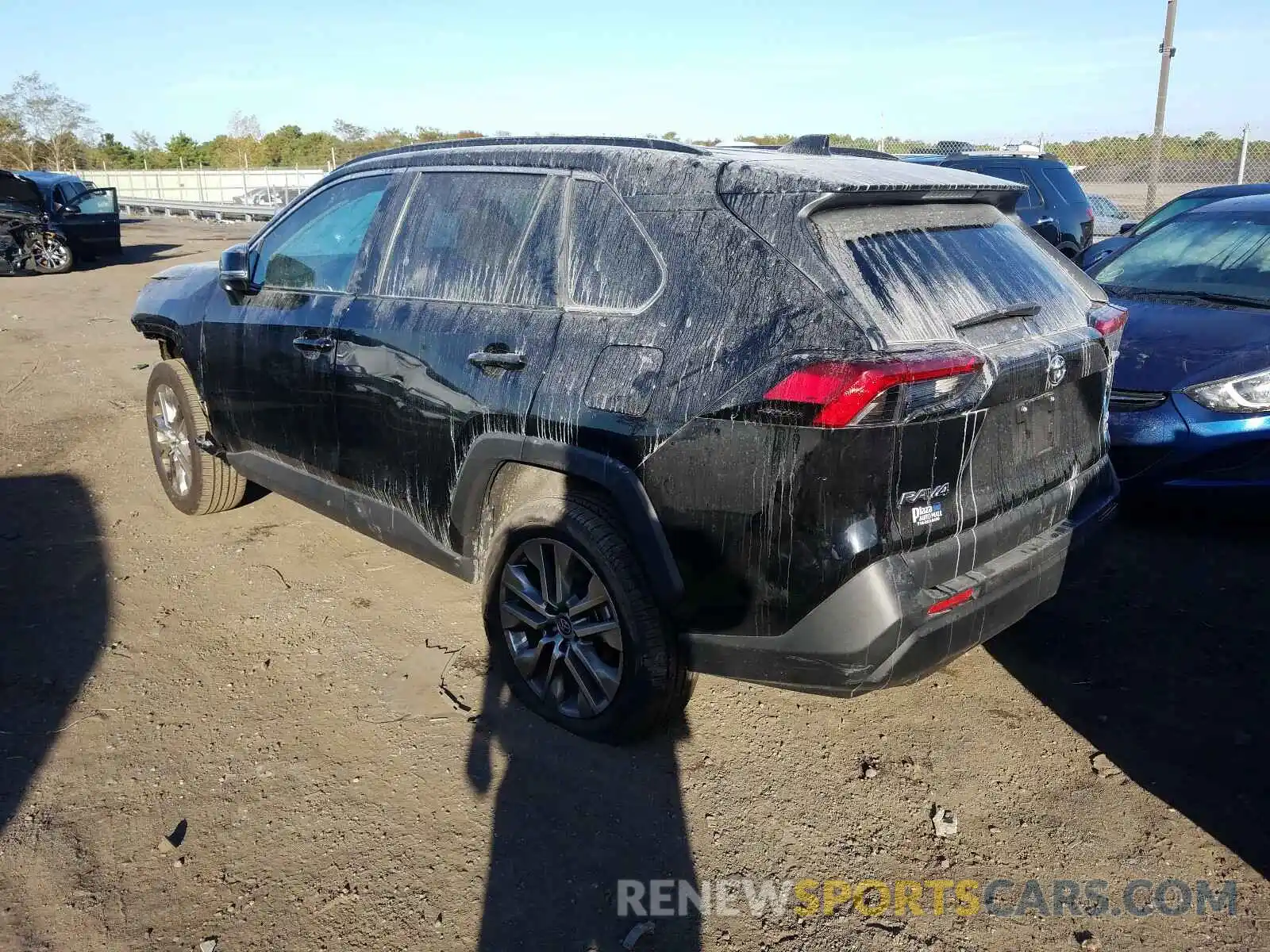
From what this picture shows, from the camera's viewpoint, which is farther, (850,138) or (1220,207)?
(850,138)

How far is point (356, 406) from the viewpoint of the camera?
12.5 ft

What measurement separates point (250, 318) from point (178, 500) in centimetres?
150

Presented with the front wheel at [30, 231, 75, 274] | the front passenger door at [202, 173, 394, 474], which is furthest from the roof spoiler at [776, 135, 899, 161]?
the front wheel at [30, 231, 75, 274]

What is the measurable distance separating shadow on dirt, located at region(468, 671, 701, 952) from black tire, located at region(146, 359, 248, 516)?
8.22ft

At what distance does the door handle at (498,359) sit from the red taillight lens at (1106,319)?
1893mm

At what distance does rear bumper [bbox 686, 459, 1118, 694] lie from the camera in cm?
255

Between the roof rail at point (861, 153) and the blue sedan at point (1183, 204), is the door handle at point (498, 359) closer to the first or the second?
the roof rail at point (861, 153)

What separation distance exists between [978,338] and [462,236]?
1.83m

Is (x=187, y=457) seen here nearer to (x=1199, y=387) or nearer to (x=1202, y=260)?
(x=1199, y=387)

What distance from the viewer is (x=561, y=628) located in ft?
10.6

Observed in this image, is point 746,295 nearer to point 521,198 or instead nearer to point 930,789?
point 521,198

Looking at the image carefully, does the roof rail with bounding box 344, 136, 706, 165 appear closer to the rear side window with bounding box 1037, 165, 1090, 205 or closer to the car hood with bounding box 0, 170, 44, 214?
the rear side window with bounding box 1037, 165, 1090, 205

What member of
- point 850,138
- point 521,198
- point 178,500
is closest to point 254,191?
point 850,138

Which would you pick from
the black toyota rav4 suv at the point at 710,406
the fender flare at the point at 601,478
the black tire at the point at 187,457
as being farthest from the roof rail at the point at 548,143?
the black tire at the point at 187,457
